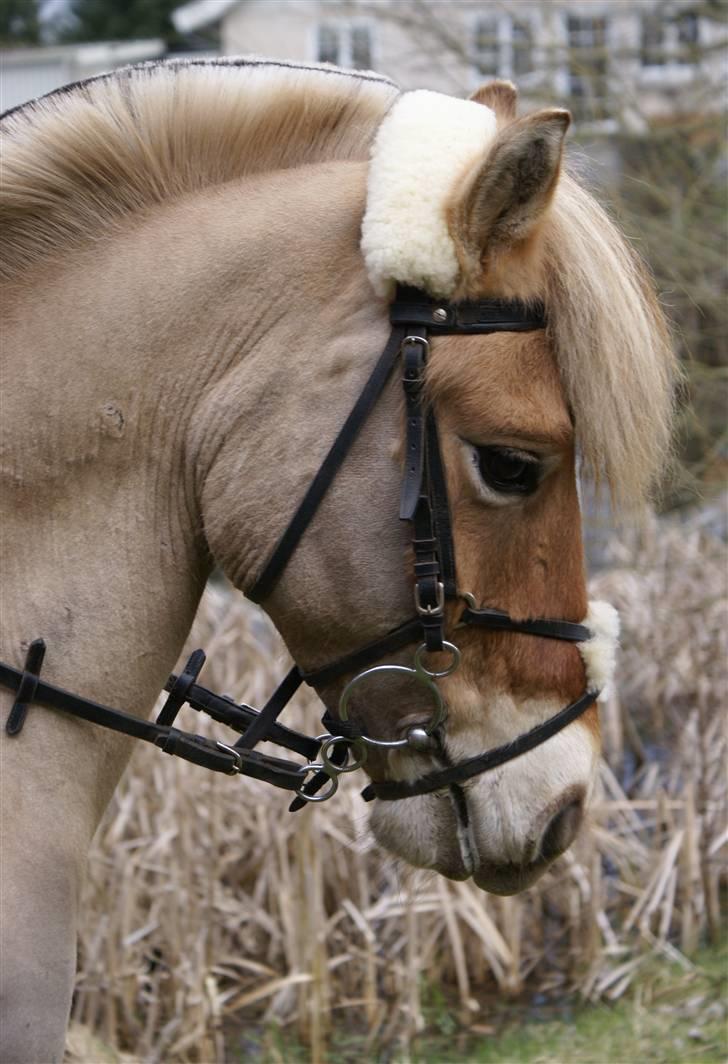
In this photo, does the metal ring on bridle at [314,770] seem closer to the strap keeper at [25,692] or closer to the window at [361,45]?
the strap keeper at [25,692]

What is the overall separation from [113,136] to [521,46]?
23.4ft

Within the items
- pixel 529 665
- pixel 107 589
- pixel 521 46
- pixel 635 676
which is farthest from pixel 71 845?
pixel 521 46

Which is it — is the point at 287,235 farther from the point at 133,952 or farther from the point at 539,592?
the point at 133,952

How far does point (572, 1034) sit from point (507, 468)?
3.09 m

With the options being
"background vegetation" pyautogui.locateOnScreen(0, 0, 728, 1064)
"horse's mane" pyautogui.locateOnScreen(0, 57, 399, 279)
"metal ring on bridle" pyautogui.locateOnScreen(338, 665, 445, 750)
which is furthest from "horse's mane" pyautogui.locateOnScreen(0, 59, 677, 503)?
"background vegetation" pyautogui.locateOnScreen(0, 0, 728, 1064)

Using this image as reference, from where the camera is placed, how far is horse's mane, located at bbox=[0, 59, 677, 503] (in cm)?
195

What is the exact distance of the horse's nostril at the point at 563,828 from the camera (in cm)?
204

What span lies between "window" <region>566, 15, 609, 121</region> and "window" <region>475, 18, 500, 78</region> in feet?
1.88

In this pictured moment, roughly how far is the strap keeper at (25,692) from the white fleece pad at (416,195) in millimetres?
813

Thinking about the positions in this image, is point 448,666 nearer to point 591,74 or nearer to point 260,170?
point 260,170

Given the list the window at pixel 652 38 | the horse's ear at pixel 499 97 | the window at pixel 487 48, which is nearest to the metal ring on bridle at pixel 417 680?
the horse's ear at pixel 499 97

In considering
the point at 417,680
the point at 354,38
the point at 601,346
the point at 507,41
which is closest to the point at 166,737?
the point at 417,680

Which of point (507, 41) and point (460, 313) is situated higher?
point (507, 41)

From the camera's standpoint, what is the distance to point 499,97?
2.31 m
